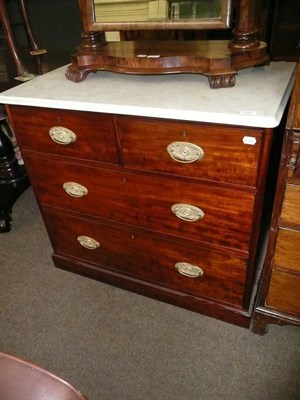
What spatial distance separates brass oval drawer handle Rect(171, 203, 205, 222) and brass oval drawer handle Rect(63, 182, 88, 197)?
352 millimetres

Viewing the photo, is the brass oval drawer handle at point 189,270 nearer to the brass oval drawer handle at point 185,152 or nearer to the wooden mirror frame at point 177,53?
the brass oval drawer handle at point 185,152

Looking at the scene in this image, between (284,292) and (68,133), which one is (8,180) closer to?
(68,133)

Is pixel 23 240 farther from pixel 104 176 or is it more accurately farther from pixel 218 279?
pixel 218 279

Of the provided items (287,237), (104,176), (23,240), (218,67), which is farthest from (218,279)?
(23,240)

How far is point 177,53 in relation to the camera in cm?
100

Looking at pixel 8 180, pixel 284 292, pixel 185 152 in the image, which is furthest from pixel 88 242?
pixel 8 180

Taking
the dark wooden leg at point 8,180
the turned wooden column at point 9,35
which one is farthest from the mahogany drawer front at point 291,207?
the dark wooden leg at point 8,180

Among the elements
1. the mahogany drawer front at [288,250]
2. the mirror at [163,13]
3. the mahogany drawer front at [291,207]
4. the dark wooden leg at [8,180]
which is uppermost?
the mirror at [163,13]

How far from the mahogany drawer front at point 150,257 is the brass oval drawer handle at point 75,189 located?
0.13 m

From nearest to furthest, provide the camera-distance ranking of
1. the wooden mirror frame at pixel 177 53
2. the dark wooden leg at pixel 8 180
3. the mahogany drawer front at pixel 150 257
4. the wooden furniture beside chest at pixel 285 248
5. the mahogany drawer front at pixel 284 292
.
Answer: the wooden furniture beside chest at pixel 285 248 < the wooden mirror frame at pixel 177 53 < the mahogany drawer front at pixel 284 292 < the mahogany drawer front at pixel 150 257 < the dark wooden leg at pixel 8 180

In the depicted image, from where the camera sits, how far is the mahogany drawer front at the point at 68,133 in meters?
0.99

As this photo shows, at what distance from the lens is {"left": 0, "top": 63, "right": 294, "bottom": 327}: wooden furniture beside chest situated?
0.87 meters

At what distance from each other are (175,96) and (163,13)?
0.28 m

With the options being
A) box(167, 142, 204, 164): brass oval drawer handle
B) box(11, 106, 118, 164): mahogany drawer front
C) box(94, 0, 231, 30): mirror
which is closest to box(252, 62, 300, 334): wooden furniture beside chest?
box(167, 142, 204, 164): brass oval drawer handle
